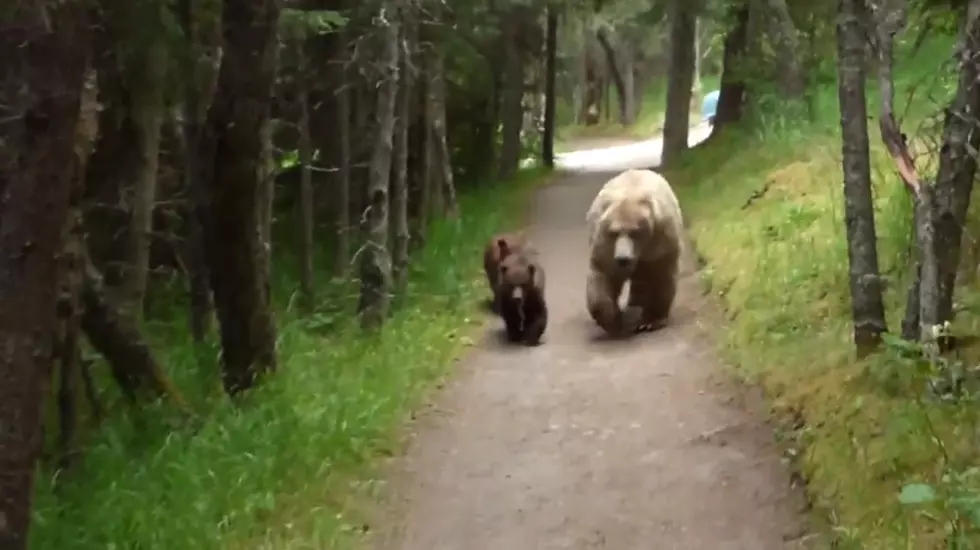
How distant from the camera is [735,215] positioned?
44.9ft

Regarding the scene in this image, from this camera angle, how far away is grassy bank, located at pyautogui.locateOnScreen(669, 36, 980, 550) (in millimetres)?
5250

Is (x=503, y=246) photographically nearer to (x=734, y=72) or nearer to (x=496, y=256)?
(x=496, y=256)

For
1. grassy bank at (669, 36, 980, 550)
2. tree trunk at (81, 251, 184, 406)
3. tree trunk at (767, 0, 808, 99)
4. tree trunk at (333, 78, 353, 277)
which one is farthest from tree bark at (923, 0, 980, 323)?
tree trunk at (767, 0, 808, 99)

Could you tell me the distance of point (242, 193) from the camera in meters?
7.85

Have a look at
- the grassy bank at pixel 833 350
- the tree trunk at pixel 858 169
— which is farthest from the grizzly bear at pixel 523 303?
the tree trunk at pixel 858 169

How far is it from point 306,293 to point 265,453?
5263mm

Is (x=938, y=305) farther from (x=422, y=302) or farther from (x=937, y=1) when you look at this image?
(x=422, y=302)

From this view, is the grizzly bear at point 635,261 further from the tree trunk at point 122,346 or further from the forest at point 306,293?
the tree trunk at point 122,346

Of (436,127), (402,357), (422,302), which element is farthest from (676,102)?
(402,357)

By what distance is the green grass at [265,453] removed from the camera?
5.80m

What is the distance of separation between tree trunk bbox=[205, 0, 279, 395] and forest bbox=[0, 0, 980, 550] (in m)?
0.02

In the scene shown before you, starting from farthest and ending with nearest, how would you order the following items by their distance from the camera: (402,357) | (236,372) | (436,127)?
(436,127) < (402,357) < (236,372)

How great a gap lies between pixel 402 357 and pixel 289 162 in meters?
10.8

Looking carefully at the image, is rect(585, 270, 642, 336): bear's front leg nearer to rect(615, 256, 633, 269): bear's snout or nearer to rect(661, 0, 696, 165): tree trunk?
rect(615, 256, 633, 269): bear's snout
